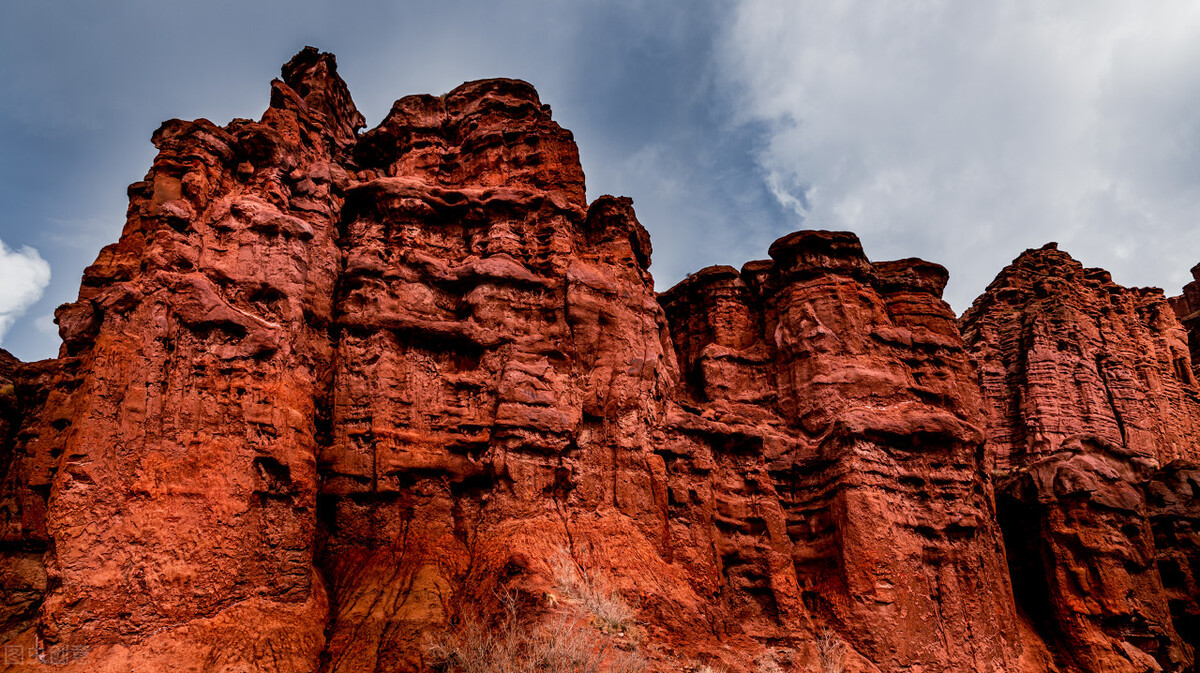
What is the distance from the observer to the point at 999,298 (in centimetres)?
3597

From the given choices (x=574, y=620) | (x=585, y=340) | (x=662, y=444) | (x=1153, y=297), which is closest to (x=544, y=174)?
(x=585, y=340)

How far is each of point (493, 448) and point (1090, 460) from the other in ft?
61.8

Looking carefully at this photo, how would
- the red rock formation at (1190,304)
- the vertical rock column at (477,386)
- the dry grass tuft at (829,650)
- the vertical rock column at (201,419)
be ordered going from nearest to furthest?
the vertical rock column at (201,419)
the vertical rock column at (477,386)
the dry grass tuft at (829,650)
the red rock formation at (1190,304)

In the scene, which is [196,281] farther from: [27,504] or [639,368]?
[639,368]

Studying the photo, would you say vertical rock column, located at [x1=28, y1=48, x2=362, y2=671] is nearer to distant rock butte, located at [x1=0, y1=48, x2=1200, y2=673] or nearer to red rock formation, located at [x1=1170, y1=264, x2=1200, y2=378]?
distant rock butte, located at [x1=0, y1=48, x2=1200, y2=673]

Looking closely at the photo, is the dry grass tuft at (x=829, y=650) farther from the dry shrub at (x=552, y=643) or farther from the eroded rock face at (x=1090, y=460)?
the eroded rock face at (x=1090, y=460)

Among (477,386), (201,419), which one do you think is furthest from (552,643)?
(201,419)

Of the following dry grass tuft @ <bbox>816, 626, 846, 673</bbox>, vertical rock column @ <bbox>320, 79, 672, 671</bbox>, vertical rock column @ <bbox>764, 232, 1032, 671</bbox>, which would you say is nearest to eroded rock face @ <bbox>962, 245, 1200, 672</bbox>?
vertical rock column @ <bbox>764, 232, 1032, 671</bbox>

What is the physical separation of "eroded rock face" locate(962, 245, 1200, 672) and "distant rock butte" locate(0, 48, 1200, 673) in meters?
0.14

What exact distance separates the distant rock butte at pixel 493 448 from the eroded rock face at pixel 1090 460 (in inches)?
5.4

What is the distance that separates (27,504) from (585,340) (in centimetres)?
1207

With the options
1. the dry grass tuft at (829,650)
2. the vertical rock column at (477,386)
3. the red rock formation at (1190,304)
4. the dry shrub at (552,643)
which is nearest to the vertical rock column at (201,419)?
the vertical rock column at (477,386)

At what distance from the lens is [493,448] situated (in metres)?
16.1

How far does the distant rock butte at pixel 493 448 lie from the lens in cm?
1259
